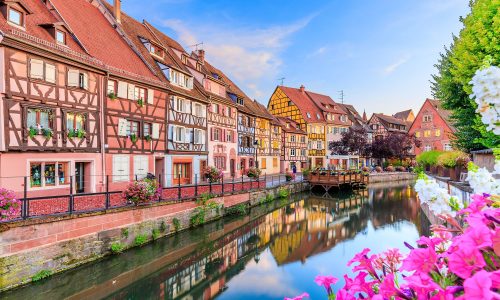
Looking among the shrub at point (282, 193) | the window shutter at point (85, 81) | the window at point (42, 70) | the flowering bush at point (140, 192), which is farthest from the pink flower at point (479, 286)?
the shrub at point (282, 193)

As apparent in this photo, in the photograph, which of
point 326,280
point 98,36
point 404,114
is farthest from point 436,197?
point 404,114

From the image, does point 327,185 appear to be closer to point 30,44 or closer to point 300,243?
point 300,243

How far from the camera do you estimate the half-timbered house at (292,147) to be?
46.8 meters

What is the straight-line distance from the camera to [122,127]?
731 inches

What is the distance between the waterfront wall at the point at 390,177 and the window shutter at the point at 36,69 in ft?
140

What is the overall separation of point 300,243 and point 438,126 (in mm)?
49016

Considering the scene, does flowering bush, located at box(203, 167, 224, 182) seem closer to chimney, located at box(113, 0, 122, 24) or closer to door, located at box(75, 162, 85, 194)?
door, located at box(75, 162, 85, 194)

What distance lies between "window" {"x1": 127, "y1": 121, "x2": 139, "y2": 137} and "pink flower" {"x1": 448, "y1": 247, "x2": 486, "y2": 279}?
783 inches

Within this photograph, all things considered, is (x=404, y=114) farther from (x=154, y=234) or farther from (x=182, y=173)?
(x=154, y=234)

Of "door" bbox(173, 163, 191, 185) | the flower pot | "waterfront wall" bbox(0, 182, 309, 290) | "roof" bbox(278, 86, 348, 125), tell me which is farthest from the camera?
"roof" bbox(278, 86, 348, 125)

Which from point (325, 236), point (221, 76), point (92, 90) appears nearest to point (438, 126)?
point (221, 76)

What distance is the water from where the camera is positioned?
10039mm

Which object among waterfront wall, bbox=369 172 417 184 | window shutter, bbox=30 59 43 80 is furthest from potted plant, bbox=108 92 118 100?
waterfront wall, bbox=369 172 417 184

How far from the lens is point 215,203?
19.4 metres
